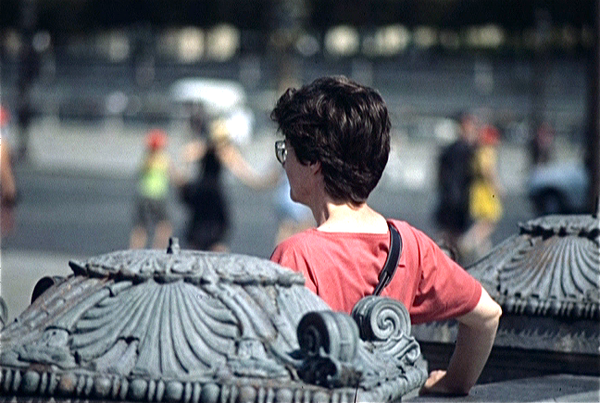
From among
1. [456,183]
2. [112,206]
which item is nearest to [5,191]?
[456,183]

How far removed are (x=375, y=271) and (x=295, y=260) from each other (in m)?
0.21

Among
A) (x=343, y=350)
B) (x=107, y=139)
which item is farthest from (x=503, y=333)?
(x=107, y=139)

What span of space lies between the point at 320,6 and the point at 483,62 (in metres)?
9.71

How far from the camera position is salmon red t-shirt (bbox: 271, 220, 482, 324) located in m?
3.03

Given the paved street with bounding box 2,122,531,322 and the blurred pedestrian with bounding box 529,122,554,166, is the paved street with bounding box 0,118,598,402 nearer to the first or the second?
the paved street with bounding box 2,122,531,322

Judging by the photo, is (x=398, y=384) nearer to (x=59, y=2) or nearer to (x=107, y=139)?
(x=107, y=139)

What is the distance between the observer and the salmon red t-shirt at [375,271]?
303 cm

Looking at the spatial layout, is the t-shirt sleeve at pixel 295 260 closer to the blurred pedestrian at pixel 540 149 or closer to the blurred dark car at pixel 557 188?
the blurred dark car at pixel 557 188

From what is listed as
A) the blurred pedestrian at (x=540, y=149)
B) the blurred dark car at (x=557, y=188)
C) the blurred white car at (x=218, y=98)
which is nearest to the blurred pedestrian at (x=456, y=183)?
the blurred dark car at (x=557, y=188)

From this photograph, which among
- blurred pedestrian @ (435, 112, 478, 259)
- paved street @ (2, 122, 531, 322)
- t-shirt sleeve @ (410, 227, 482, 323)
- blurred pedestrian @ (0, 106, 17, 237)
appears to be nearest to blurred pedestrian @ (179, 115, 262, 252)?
paved street @ (2, 122, 531, 322)

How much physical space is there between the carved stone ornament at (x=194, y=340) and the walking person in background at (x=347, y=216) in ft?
1.05

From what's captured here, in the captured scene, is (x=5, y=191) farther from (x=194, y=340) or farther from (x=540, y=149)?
(x=540, y=149)

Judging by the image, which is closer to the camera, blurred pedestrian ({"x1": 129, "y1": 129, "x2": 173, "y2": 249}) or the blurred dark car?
blurred pedestrian ({"x1": 129, "y1": 129, "x2": 173, "y2": 249})

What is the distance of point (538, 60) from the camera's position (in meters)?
42.0
